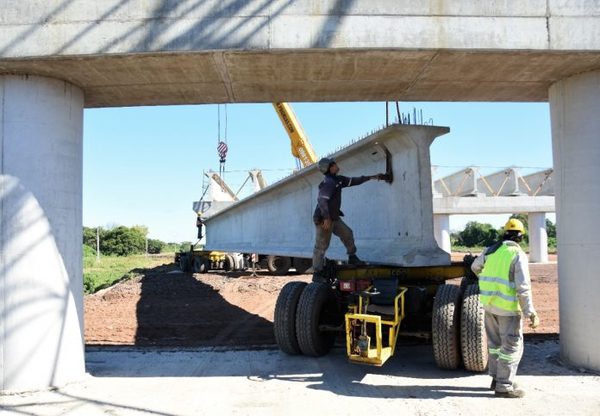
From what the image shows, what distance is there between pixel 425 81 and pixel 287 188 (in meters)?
7.45

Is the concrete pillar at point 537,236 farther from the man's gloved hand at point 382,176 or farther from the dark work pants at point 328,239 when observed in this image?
the dark work pants at point 328,239

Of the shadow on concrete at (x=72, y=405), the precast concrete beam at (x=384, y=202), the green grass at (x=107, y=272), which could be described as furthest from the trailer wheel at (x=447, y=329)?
the green grass at (x=107, y=272)

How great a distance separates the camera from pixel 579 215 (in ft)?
22.1

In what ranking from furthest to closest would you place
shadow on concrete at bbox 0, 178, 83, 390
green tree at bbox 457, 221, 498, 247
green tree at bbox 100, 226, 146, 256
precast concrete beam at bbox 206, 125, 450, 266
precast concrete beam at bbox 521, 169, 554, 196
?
green tree at bbox 100, 226, 146, 256 < green tree at bbox 457, 221, 498, 247 < precast concrete beam at bbox 521, 169, 554, 196 < precast concrete beam at bbox 206, 125, 450, 266 < shadow on concrete at bbox 0, 178, 83, 390

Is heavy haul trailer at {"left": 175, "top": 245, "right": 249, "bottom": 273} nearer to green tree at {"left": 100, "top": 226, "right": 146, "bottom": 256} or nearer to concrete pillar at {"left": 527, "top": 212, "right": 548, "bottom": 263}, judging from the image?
concrete pillar at {"left": 527, "top": 212, "right": 548, "bottom": 263}

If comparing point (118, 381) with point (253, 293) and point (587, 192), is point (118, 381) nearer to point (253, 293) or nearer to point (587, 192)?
point (587, 192)

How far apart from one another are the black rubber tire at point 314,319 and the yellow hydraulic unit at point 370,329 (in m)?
0.90

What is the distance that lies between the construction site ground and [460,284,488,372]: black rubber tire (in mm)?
195

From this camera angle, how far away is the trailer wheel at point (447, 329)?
6574 mm

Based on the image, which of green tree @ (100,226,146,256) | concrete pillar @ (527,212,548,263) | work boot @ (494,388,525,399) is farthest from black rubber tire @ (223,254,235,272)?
green tree @ (100,226,146,256)

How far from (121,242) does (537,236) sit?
6020 cm

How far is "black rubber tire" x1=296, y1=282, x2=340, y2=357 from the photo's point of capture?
7.66 m

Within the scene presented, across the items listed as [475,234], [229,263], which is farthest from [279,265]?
[475,234]

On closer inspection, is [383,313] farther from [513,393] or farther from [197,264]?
[197,264]
